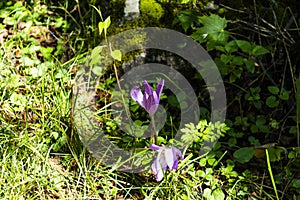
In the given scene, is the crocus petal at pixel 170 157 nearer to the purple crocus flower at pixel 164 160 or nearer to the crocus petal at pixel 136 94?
the purple crocus flower at pixel 164 160

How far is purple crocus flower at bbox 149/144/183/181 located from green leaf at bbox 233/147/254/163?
1.37ft

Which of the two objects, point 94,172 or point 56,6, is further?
point 56,6

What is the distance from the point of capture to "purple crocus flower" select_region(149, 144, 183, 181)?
2186 mm

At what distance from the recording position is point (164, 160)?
221cm

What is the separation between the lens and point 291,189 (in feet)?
7.91

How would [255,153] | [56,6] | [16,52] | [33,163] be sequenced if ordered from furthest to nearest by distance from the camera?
[56,6] < [16,52] < [255,153] < [33,163]

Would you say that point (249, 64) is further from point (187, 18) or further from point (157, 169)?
point (157, 169)

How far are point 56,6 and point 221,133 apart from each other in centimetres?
176

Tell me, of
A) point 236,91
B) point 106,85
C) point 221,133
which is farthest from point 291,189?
point 106,85

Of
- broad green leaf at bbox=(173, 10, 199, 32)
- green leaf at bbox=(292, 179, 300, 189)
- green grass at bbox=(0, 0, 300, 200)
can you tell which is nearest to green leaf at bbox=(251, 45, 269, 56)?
broad green leaf at bbox=(173, 10, 199, 32)

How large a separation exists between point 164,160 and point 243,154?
508 millimetres

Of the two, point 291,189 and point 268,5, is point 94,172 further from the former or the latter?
point 268,5

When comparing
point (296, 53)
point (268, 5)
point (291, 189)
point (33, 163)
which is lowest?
point (291, 189)

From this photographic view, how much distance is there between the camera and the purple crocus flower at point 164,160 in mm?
2186
